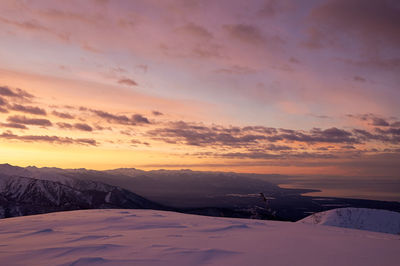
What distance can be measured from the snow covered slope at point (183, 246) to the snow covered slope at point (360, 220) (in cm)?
3167

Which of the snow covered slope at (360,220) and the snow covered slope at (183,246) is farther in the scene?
the snow covered slope at (360,220)

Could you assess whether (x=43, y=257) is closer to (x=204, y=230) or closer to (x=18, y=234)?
(x=18, y=234)

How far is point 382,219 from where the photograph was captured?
4238cm

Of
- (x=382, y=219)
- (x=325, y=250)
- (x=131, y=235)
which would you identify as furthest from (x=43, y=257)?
(x=382, y=219)

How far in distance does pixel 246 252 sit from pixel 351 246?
8.17 feet

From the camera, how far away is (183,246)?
6.53m

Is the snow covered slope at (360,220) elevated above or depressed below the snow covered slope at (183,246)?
below

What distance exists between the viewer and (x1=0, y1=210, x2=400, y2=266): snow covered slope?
18.1 ft

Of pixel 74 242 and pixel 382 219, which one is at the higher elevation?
pixel 74 242

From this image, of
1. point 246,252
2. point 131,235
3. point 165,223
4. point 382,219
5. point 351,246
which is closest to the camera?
point 246,252

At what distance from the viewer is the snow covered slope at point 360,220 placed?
121ft

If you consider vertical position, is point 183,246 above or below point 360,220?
above

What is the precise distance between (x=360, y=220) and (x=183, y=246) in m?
39.5

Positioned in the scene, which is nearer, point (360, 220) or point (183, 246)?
point (183, 246)
